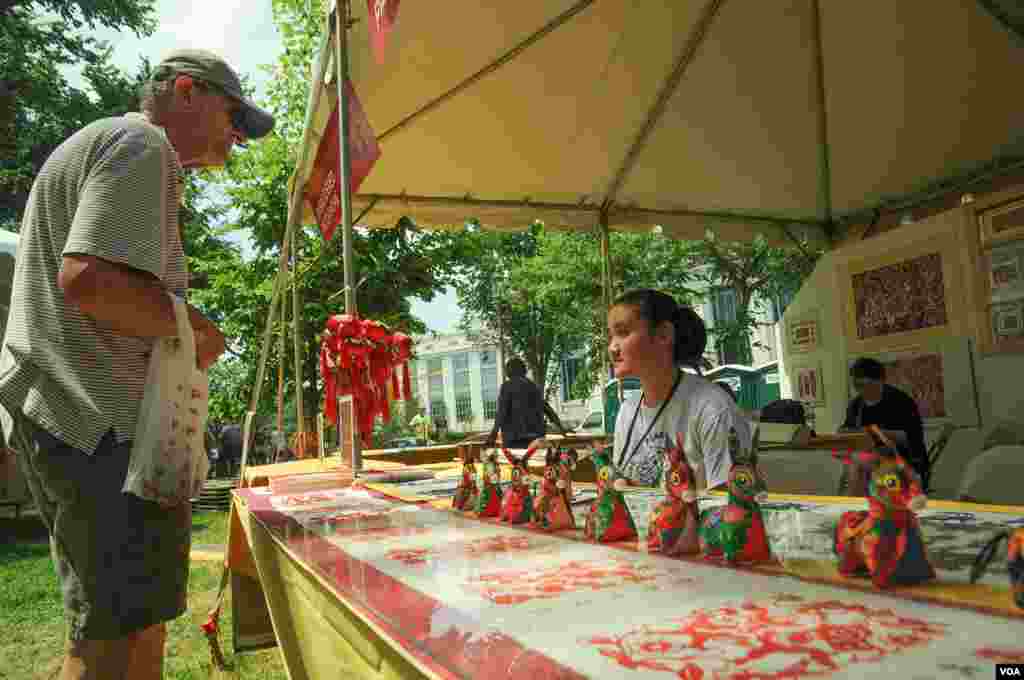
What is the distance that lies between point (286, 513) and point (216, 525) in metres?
8.67

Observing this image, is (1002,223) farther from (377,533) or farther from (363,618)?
(363,618)

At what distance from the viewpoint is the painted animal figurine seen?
2.82 ft

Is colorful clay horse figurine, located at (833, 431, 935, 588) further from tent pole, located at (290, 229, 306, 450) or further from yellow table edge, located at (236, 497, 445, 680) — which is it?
tent pole, located at (290, 229, 306, 450)

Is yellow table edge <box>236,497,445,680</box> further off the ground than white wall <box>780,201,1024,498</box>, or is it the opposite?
white wall <box>780,201,1024,498</box>

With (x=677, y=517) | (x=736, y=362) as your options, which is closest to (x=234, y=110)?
(x=677, y=517)

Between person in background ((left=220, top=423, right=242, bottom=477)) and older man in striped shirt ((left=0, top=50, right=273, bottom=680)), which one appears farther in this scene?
person in background ((left=220, top=423, right=242, bottom=477))

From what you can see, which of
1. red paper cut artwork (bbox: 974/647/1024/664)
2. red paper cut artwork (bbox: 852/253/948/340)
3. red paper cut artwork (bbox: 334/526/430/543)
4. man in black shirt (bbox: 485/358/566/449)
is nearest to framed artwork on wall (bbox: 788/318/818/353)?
red paper cut artwork (bbox: 852/253/948/340)

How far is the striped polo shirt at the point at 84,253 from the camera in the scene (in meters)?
1.46

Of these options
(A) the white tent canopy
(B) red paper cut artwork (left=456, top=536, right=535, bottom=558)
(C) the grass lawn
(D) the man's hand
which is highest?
(A) the white tent canopy

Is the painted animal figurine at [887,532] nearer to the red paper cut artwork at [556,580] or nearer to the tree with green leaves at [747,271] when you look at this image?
the red paper cut artwork at [556,580]

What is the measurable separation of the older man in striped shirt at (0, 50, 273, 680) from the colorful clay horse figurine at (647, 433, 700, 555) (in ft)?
3.51

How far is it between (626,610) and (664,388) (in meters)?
1.82

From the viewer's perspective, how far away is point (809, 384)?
777 cm

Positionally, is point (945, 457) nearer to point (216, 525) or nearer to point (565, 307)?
point (216, 525)
